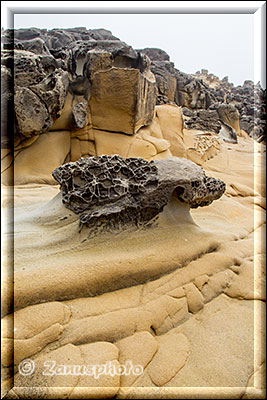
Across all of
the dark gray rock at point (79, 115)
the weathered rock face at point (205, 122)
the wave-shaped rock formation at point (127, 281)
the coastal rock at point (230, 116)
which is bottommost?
the wave-shaped rock formation at point (127, 281)

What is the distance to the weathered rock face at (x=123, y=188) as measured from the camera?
1627mm

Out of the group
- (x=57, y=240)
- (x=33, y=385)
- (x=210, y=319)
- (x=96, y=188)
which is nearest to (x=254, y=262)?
(x=210, y=319)

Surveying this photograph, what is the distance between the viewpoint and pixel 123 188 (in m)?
1.66

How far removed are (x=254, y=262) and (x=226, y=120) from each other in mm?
8658

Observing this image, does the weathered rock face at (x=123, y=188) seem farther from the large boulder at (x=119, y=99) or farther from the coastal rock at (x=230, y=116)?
the coastal rock at (x=230, y=116)

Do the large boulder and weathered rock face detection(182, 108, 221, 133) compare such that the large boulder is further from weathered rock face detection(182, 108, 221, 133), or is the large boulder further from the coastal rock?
the coastal rock

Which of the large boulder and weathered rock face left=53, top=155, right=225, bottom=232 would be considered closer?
weathered rock face left=53, top=155, right=225, bottom=232

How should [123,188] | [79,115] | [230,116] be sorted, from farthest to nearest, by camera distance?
[230,116] < [79,115] < [123,188]

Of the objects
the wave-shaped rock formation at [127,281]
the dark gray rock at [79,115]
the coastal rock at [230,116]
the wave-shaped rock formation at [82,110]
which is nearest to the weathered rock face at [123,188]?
the wave-shaped rock formation at [127,281]

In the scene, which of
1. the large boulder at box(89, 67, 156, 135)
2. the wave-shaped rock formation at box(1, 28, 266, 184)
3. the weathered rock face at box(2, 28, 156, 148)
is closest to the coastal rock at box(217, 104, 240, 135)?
the wave-shaped rock formation at box(1, 28, 266, 184)

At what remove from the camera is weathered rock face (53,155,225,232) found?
5.34 ft

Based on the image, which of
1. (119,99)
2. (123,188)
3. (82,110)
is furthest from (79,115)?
(123,188)

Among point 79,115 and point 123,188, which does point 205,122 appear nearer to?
point 79,115

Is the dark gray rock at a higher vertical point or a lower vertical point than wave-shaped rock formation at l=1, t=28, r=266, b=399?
higher
